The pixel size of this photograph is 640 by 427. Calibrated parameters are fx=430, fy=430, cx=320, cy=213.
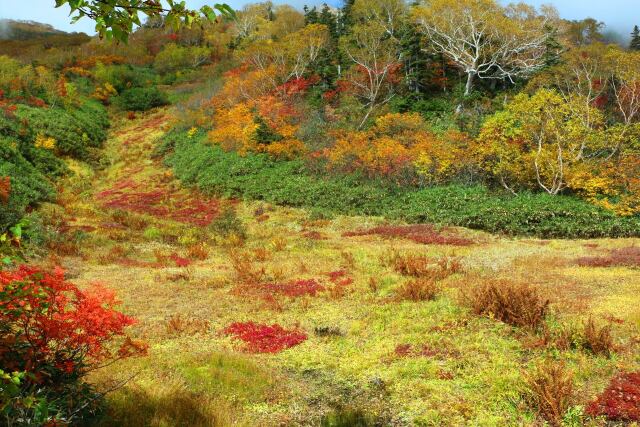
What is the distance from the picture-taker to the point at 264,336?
31.7ft

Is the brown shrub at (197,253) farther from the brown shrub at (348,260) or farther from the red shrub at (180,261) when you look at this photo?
the brown shrub at (348,260)

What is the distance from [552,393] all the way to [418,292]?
5515mm

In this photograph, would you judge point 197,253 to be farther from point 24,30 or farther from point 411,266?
point 24,30

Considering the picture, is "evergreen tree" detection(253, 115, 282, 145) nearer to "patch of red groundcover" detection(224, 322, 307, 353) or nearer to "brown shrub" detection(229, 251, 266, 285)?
"brown shrub" detection(229, 251, 266, 285)

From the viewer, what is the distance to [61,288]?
5.19 m

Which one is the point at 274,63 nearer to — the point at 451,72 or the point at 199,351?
the point at 451,72

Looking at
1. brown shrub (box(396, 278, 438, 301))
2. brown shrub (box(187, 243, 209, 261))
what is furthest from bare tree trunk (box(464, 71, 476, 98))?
brown shrub (box(396, 278, 438, 301))

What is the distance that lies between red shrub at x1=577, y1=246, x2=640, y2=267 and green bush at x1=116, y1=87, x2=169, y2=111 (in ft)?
175

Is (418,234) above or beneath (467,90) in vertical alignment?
beneath

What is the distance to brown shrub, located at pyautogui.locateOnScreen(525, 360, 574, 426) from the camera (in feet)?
19.1

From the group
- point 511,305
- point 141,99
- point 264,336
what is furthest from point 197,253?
point 141,99

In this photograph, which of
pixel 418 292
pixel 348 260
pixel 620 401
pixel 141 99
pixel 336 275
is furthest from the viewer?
pixel 141 99

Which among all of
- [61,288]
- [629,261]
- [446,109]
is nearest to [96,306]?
[61,288]

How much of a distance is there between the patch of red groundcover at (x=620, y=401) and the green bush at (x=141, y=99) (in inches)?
2292
